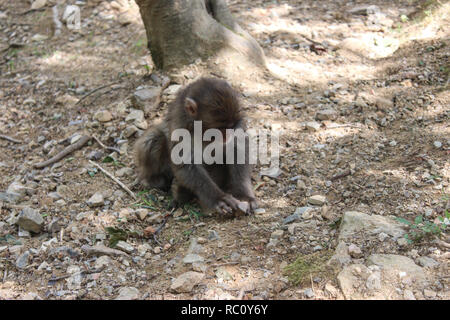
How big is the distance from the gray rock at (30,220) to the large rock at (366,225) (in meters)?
2.92

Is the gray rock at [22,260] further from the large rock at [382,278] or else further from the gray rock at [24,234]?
the large rock at [382,278]

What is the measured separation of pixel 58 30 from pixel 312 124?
17.8ft

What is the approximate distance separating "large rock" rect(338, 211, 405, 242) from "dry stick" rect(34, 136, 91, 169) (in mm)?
3582

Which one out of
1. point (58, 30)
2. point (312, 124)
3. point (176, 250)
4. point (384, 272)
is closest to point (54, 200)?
point (176, 250)

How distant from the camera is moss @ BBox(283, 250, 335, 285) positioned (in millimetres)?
3674

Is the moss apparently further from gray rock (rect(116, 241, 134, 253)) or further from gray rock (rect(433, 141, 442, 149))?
gray rock (rect(433, 141, 442, 149))

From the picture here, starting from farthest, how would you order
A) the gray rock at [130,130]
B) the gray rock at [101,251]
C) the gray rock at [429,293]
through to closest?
the gray rock at [130,130]
the gray rock at [101,251]
the gray rock at [429,293]

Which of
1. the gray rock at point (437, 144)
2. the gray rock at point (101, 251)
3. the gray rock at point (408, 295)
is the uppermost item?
the gray rock at point (408, 295)

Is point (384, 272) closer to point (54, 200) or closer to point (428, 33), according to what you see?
point (54, 200)

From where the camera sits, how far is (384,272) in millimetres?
3498

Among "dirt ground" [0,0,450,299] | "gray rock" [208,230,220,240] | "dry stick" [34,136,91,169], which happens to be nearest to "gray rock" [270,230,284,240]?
"dirt ground" [0,0,450,299]

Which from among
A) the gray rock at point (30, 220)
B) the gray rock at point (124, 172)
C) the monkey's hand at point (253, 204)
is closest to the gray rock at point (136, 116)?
the gray rock at point (124, 172)

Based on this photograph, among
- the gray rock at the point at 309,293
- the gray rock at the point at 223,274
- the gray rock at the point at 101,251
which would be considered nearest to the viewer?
the gray rock at the point at 309,293

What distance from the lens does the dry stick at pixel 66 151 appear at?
5903 millimetres
